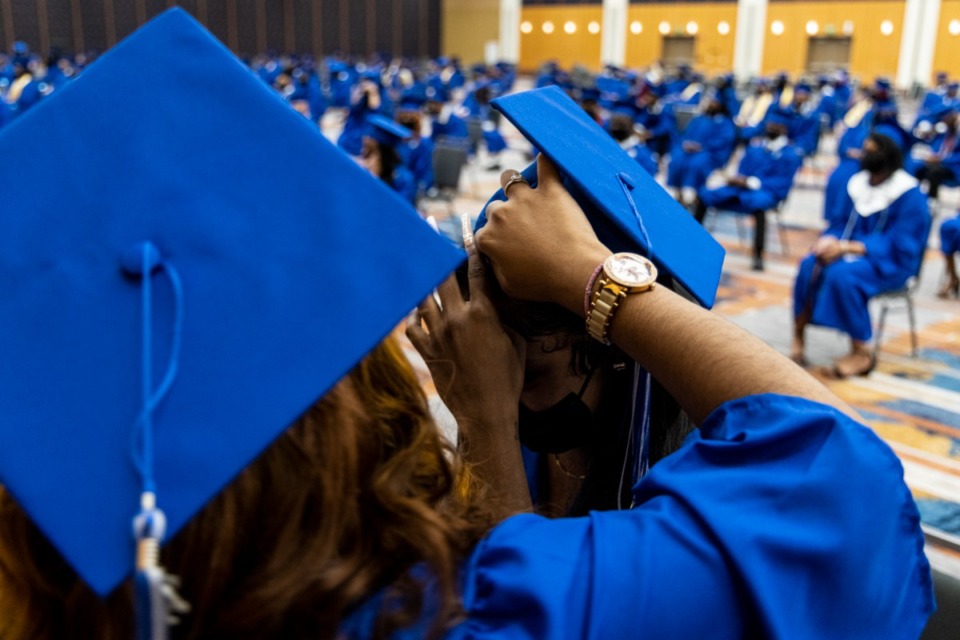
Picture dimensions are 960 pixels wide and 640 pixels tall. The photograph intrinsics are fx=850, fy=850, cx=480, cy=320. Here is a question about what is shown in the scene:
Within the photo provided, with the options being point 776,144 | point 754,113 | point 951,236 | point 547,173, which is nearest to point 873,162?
point 951,236

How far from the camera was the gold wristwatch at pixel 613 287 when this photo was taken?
90cm

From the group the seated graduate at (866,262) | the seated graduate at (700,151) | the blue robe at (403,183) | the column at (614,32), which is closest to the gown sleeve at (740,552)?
the seated graduate at (866,262)

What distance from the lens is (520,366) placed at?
3.78 ft

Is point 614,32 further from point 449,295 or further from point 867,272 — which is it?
point 449,295

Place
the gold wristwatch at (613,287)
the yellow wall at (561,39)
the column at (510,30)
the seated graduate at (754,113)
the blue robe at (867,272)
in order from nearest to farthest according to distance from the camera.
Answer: the gold wristwatch at (613,287), the blue robe at (867,272), the seated graduate at (754,113), the yellow wall at (561,39), the column at (510,30)

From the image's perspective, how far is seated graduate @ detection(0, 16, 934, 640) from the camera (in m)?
0.65

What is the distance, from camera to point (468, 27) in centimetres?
3525

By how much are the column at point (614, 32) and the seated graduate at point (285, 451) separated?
33.8 metres

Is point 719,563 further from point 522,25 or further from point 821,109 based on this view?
point 522,25

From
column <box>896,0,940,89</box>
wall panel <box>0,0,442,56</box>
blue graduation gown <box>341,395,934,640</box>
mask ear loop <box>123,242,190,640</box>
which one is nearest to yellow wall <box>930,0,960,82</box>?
column <box>896,0,940,89</box>

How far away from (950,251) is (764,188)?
1.93 metres

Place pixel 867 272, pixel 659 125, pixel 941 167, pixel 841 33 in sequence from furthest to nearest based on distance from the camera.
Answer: pixel 841 33
pixel 659 125
pixel 941 167
pixel 867 272

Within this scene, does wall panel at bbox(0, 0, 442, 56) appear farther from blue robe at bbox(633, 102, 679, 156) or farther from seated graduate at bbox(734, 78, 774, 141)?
seated graduate at bbox(734, 78, 774, 141)

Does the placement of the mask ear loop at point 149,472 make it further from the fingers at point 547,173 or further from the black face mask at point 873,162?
the black face mask at point 873,162
